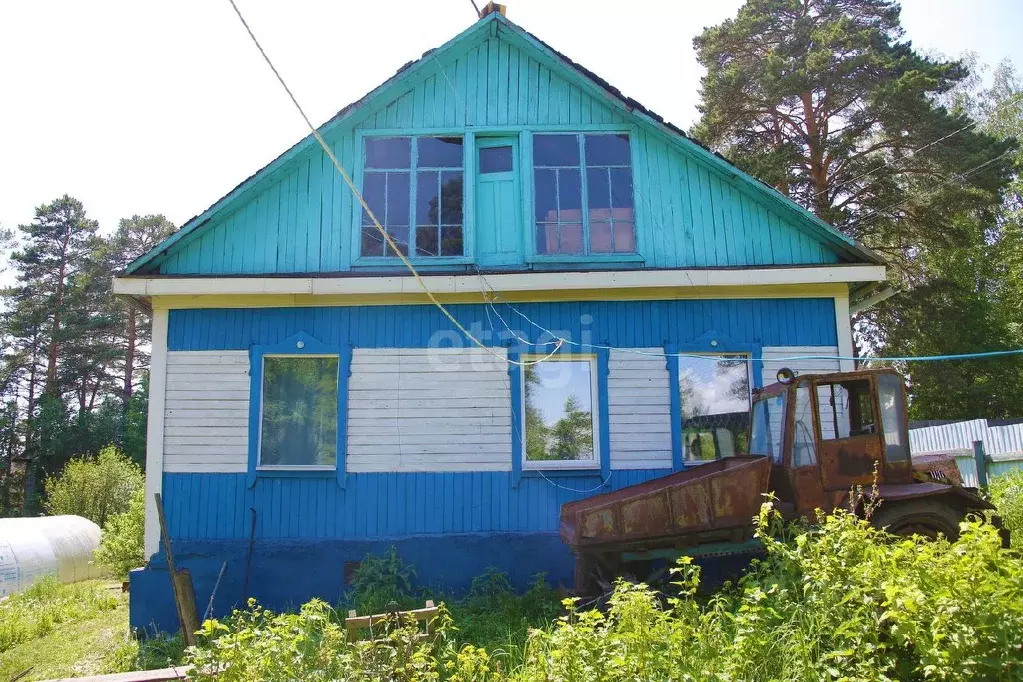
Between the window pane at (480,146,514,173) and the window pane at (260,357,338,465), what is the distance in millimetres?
3194

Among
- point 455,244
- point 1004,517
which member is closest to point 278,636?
point 455,244

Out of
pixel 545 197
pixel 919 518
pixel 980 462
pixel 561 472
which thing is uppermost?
pixel 545 197

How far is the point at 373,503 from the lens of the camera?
9.55 m

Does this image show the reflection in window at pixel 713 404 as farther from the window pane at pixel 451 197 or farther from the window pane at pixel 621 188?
the window pane at pixel 451 197

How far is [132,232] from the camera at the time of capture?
4219 cm

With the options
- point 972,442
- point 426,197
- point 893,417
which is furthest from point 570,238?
point 972,442

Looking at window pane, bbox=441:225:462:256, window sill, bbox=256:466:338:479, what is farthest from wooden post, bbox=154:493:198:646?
window pane, bbox=441:225:462:256

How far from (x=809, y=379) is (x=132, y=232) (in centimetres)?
4198

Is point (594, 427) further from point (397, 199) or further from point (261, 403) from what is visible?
point (261, 403)

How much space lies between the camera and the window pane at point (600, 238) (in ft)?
33.7

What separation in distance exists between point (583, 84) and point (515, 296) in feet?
9.90

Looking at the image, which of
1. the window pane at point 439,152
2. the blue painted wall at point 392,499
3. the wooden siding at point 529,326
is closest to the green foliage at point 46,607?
the blue painted wall at point 392,499

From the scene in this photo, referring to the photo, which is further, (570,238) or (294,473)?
(570,238)

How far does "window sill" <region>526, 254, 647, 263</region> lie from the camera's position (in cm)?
1009
